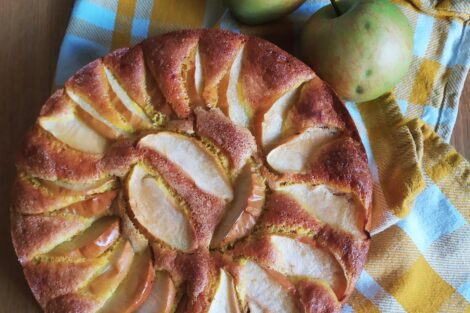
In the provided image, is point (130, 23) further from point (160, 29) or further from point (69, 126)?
point (69, 126)

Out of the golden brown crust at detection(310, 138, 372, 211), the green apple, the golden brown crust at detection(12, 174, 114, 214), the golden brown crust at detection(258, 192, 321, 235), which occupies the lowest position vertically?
the golden brown crust at detection(258, 192, 321, 235)

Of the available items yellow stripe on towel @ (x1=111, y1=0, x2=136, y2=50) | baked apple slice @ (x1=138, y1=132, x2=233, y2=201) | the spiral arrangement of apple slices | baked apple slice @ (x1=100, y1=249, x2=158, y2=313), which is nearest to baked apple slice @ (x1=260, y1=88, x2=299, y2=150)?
the spiral arrangement of apple slices

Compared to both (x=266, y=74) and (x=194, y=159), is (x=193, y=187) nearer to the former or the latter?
(x=194, y=159)

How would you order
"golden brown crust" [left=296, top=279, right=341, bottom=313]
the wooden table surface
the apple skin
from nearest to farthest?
"golden brown crust" [left=296, top=279, right=341, bottom=313], the apple skin, the wooden table surface

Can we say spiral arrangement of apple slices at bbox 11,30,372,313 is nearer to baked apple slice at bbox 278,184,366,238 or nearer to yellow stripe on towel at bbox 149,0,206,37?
baked apple slice at bbox 278,184,366,238

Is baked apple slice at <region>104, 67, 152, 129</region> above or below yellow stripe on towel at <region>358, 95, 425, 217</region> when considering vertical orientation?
above

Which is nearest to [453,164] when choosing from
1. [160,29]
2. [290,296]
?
[290,296]

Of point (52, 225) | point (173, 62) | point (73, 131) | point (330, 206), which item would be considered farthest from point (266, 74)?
point (52, 225)

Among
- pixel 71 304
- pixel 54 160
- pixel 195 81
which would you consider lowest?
pixel 71 304
